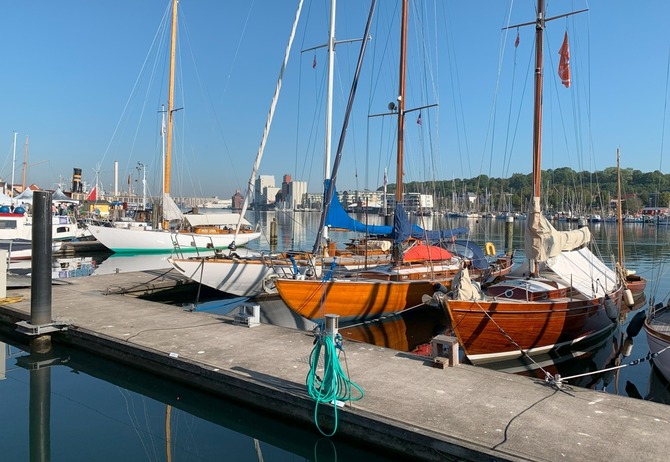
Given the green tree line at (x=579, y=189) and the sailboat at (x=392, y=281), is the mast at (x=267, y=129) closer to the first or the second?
the sailboat at (x=392, y=281)

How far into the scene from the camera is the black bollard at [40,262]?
11.6 meters

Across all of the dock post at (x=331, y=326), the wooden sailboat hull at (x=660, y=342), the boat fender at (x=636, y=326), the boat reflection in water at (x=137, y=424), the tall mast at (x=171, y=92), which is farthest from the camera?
the tall mast at (x=171, y=92)

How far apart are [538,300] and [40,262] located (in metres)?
12.1

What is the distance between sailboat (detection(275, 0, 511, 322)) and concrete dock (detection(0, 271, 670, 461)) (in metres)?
2.91

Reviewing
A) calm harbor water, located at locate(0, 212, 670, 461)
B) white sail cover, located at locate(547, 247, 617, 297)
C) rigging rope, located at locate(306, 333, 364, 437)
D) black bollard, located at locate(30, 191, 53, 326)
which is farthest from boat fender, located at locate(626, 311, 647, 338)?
black bollard, located at locate(30, 191, 53, 326)

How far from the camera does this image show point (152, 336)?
1098 centimetres

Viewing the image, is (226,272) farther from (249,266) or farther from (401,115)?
(401,115)

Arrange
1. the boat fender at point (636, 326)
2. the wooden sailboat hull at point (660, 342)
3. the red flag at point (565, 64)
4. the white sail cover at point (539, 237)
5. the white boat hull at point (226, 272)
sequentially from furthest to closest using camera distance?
1. the white boat hull at point (226, 272)
2. the red flag at point (565, 64)
3. the boat fender at point (636, 326)
4. the white sail cover at point (539, 237)
5. the wooden sailboat hull at point (660, 342)

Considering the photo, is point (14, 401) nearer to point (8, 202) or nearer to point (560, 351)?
point (560, 351)

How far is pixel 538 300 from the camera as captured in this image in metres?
12.5

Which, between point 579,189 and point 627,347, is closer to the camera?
point 627,347

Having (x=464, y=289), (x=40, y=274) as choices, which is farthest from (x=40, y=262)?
(x=464, y=289)

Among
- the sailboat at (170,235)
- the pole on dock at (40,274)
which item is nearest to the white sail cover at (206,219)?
the sailboat at (170,235)

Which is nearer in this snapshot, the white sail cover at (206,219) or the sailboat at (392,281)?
the sailboat at (392,281)
